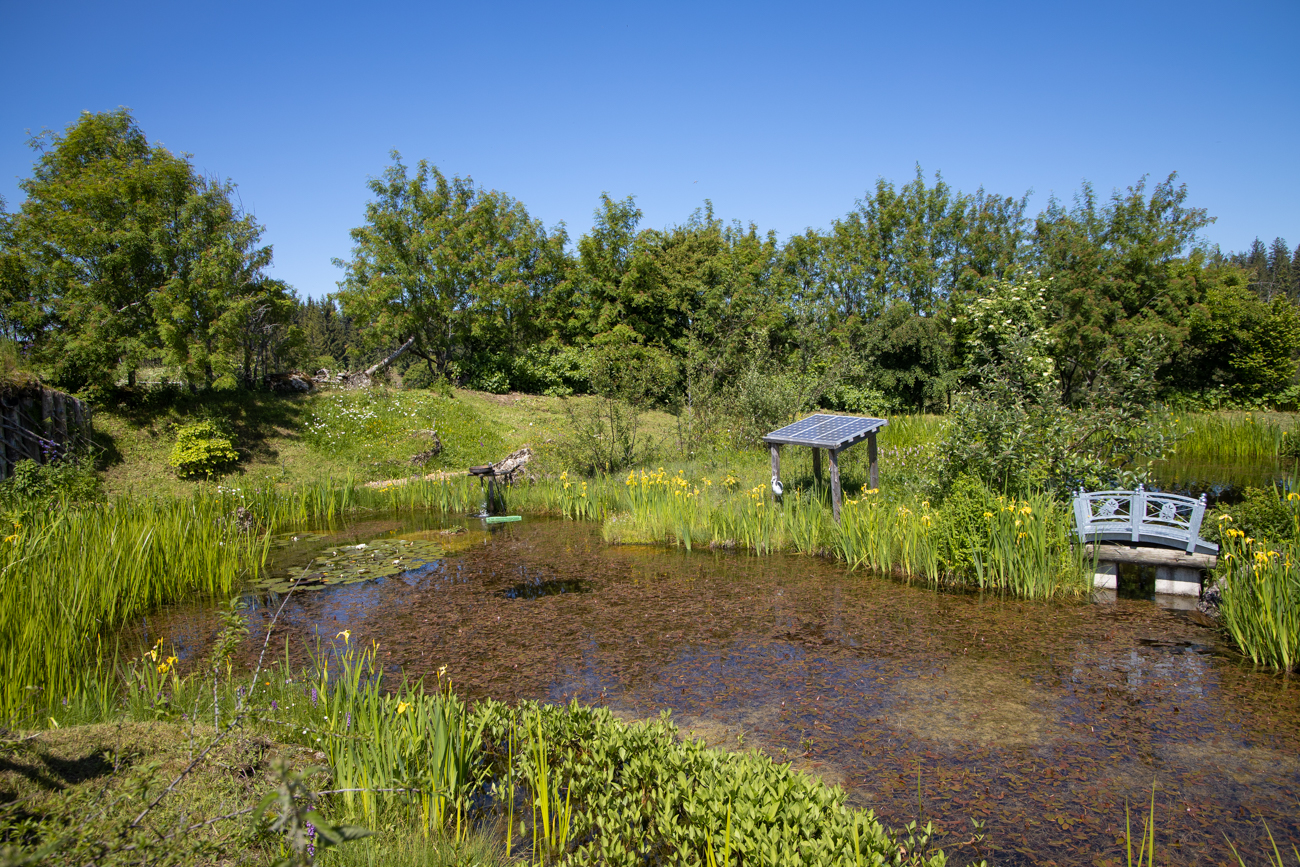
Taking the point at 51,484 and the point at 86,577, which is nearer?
the point at 86,577

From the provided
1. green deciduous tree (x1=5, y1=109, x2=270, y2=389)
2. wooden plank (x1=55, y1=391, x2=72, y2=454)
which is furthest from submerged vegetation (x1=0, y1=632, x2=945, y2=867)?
green deciduous tree (x1=5, y1=109, x2=270, y2=389)

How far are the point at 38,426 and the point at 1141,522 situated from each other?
49.4 feet

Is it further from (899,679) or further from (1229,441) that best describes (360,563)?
(1229,441)

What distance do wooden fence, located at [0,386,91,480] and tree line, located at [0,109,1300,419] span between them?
1.62 m

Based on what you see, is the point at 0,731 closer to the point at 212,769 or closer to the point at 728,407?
the point at 212,769

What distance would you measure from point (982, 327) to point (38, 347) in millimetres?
17345

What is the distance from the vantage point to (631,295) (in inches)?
892

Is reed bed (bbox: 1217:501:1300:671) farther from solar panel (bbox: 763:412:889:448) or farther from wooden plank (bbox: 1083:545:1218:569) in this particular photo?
solar panel (bbox: 763:412:889:448)

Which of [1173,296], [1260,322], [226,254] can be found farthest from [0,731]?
[1260,322]

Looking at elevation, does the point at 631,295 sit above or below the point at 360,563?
→ above

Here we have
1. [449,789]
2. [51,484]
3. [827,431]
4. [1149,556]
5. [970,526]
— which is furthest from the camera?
[51,484]

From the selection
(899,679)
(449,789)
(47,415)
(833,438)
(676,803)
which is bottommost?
(899,679)

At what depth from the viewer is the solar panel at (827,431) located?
815 centimetres

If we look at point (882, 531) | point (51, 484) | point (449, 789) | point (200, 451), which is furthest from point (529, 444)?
point (449, 789)
